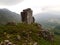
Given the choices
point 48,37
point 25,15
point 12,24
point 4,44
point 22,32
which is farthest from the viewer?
point 25,15

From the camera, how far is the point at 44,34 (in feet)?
506

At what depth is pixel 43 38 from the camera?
499 feet

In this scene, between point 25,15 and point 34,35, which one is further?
point 25,15

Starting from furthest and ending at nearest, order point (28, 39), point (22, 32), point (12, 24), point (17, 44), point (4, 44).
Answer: point (12, 24) < point (22, 32) < point (28, 39) < point (17, 44) < point (4, 44)

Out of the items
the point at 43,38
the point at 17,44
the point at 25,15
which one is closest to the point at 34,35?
the point at 43,38

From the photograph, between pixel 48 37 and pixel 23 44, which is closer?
pixel 23 44

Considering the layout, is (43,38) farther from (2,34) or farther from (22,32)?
(2,34)

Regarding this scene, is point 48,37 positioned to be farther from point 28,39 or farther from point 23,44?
point 23,44

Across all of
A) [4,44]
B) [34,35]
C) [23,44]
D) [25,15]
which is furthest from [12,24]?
[4,44]

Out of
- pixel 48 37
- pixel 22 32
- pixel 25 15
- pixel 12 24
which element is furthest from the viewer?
pixel 25 15

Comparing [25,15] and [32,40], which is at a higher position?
[25,15]

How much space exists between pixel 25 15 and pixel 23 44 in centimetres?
7588

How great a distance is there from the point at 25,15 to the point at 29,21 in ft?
23.7

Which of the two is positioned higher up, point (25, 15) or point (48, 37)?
point (25, 15)
